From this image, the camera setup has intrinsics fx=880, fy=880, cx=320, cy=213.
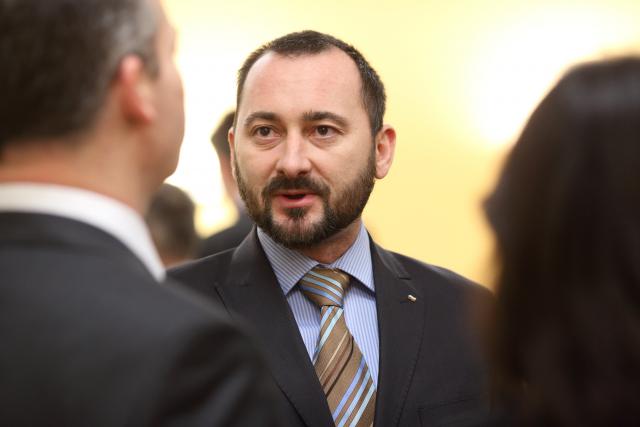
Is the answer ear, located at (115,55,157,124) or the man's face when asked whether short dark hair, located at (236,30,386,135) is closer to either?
the man's face

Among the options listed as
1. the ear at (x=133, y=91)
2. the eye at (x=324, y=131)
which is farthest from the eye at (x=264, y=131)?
the ear at (x=133, y=91)

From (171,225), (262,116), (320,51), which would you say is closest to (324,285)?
(262,116)

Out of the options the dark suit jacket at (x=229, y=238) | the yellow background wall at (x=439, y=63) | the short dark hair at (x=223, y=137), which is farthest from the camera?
the yellow background wall at (x=439, y=63)

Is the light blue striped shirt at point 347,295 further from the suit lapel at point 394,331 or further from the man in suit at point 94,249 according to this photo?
the man in suit at point 94,249

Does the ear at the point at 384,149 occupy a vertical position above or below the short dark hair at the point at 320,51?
below

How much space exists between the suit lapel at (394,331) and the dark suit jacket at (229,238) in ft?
2.58

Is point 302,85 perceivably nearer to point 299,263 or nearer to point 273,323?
point 299,263

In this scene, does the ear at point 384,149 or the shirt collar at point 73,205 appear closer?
the shirt collar at point 73,205

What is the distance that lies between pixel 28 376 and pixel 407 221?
4047 millimetres

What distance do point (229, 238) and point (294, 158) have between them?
3.11ft

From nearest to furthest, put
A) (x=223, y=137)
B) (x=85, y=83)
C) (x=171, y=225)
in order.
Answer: (x=85, y=83) → (x=171, y=225) → (x=223, y=137)

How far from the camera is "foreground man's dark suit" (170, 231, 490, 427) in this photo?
1.81 meters

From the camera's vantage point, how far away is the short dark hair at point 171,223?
9.92ft

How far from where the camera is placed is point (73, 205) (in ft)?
3.48
